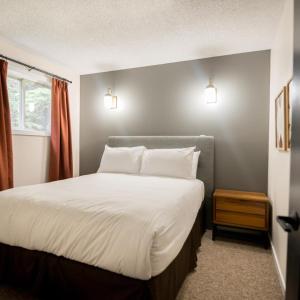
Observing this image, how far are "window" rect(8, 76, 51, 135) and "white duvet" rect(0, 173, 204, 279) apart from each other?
1.55 m

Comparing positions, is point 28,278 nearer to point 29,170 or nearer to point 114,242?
point 114,242

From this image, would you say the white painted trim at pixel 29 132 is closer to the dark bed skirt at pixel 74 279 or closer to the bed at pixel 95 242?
the bed at pixel 95 242

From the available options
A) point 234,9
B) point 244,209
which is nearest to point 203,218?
point 244,209

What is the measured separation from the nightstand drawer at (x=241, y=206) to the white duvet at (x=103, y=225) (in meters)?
0.88

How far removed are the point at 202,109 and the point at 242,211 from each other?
1537 millimetres

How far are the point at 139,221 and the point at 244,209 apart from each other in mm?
1754

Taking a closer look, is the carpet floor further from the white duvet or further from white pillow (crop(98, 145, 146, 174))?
white pillow (crop(98, 145, 146, 174))

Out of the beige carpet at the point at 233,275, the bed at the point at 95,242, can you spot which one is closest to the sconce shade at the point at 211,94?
the bed at the point at 95,242

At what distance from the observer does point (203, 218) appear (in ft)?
9.44

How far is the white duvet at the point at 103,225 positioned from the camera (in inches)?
47.5

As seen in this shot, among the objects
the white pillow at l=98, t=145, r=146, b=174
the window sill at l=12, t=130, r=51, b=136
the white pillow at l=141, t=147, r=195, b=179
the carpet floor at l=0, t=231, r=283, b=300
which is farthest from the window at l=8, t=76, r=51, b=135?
the carpet floor at l=0, t=231, r=283, b=300

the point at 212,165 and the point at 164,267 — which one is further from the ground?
the point at 212,165

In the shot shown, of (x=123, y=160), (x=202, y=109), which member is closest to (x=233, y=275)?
(x=123, y=160)

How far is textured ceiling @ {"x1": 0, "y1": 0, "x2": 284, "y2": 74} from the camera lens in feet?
6.57
